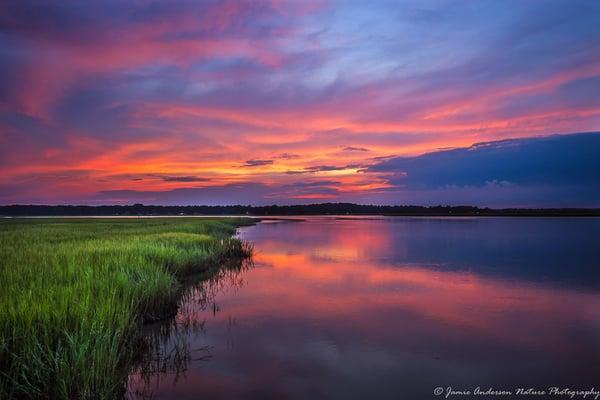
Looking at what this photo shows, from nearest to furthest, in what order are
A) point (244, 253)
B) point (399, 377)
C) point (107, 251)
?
point (399, 377) → point (107, 251) → point (244, 253)

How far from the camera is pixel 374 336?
10.1m

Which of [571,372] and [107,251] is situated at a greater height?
[107,251]

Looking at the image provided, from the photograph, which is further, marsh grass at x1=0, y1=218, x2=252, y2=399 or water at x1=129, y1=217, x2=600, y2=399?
water at x1=129, y1=217, x2=600, y2=399

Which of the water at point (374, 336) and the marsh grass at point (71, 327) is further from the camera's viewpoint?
the water at point (374, 336)

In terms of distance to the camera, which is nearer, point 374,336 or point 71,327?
point 71,327

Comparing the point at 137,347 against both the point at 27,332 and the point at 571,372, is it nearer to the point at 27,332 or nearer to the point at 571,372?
the point at 27,332

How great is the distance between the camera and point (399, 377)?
7.57m

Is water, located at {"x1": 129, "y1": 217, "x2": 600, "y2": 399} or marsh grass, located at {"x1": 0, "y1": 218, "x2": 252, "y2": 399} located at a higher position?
marsh grass, located at {"x1": 0, "y1": 218, "x2": 252, "y2": 399}

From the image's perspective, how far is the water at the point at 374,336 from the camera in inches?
289

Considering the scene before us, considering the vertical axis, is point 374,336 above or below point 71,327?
below

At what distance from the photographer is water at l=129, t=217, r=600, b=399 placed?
24.1ft

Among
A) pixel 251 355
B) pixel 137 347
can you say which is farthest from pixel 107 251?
pixel 251 355

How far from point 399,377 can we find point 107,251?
1258 centimetres

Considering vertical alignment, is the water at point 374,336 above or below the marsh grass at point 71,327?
below
